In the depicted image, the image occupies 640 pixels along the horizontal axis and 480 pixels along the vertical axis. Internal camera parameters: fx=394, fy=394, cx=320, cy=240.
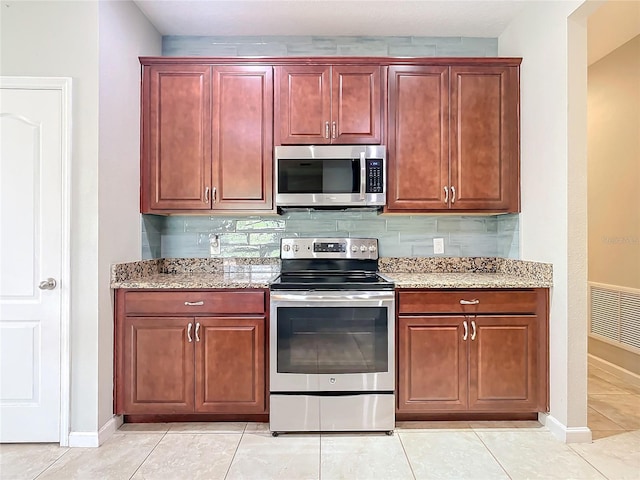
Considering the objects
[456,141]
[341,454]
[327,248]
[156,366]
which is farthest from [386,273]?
[156,366]

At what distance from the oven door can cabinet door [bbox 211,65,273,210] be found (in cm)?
79

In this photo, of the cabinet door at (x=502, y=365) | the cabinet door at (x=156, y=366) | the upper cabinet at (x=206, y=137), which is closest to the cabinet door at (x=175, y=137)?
the upper cabinet at (x=206, y=137)

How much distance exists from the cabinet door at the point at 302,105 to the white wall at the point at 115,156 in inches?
37.6

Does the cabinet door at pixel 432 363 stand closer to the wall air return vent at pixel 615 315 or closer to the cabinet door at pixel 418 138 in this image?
the cabinet door at pixel 418 138

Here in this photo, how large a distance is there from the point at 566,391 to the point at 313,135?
2.20 m

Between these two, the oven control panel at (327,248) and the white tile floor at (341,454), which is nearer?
the white tile floor at (341,454)

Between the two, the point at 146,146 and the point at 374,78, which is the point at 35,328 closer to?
the point at 146,146

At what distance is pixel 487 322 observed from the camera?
2424 mm

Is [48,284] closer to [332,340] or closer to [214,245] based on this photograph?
[214,245]

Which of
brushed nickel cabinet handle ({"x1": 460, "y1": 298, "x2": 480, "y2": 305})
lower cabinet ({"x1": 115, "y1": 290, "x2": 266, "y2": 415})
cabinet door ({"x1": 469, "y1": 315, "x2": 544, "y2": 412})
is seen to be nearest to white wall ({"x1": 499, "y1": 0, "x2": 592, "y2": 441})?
cabinet door ({"x1": 469, "y1": 315, "x2": 544, "y2": 412})

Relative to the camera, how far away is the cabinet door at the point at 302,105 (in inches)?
107

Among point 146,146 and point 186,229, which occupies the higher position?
point 146,146

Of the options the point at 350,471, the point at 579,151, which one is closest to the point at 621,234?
the point at 579,151

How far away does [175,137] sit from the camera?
2.71 meters
